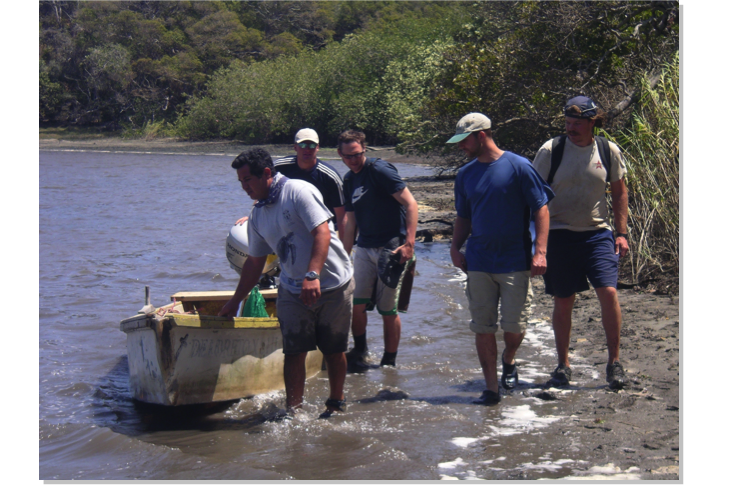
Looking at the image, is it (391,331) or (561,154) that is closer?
(561,154)

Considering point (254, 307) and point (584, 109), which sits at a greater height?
point (584, 109)

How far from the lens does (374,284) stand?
6.11 m

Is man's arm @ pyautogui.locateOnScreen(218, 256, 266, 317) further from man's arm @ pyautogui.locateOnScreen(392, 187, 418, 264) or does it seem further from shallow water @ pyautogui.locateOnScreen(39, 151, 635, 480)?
man's arm @ pyautogui.locateOnScreen(392, 187, 418, 264)

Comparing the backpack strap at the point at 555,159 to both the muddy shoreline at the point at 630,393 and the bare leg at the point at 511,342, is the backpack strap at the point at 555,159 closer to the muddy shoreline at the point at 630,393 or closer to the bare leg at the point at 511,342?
the bare leg at the point at 511,342

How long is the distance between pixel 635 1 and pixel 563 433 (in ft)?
33.7

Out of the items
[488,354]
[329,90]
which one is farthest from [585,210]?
[329,90]

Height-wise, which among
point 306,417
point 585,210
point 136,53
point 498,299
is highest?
point 136,53

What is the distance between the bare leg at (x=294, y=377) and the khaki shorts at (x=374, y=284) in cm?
122

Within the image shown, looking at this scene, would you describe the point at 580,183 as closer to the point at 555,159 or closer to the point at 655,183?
the point at 555,159

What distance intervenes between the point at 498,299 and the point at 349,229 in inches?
62.4

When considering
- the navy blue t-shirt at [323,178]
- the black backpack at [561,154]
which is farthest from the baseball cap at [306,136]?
the black backpack at [561,154]

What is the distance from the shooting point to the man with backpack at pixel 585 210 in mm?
5082

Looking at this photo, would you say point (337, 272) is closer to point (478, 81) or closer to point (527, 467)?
point (527, 467)

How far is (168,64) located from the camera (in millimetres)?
54469
